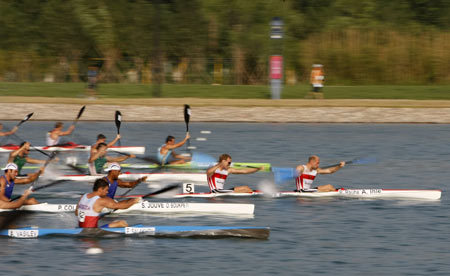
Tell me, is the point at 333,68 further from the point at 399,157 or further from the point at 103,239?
the point at 103,239

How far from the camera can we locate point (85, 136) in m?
41.2

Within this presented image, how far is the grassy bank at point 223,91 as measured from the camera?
51938mm

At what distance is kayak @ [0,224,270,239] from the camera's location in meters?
19.5

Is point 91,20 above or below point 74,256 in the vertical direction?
above

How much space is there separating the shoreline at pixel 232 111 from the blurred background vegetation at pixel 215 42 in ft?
44.2

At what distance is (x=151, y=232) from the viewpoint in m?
19.8

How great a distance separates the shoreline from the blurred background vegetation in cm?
1346

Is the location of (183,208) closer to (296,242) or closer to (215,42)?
(296,242)

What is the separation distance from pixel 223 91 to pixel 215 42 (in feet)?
41.1

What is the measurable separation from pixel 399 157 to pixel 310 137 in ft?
22.0

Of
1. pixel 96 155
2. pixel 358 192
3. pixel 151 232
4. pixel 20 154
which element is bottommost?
pixel 358 192

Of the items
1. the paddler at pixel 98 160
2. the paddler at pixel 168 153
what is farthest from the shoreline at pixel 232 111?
the paddler at pixel 98 160

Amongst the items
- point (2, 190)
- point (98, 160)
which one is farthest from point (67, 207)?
point (98, 160)

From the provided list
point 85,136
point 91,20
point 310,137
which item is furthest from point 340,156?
point 91,20
